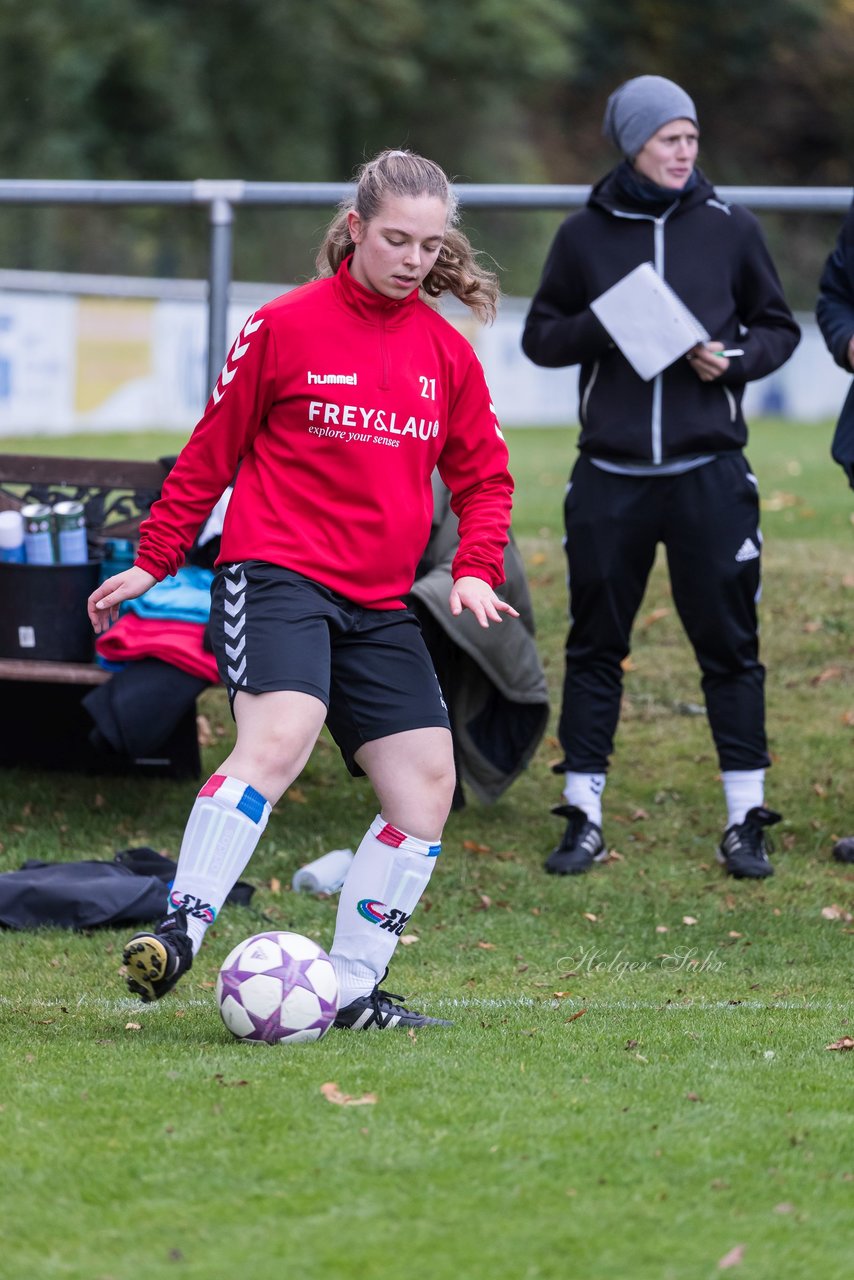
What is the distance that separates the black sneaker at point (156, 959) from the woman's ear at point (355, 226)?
5.58ft

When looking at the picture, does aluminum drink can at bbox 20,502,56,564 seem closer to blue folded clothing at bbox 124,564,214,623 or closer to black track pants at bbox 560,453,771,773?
blue folded clothing at bbox 124,564,214,623

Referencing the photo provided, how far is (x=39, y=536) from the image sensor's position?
6.74 meters

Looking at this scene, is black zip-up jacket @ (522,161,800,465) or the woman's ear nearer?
Result: the woman's ear

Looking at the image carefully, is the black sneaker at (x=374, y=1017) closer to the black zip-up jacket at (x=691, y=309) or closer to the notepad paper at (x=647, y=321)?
the black zip-up jacket at (x=691, y=309)

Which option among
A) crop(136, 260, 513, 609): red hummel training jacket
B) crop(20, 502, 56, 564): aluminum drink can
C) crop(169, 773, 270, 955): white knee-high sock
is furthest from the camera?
crop(20, 502, 56, 564): aluminum drink can

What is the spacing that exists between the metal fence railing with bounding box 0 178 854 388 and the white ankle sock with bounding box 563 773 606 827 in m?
2.29

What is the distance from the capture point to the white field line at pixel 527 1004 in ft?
15.3

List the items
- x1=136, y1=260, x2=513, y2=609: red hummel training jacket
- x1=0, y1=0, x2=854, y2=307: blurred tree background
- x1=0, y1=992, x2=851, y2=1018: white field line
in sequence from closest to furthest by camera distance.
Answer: x1=136, y1=260, x2=513, y2=609: red hummel training jacket → x1=0, y1=992, x2=851, y2=1018: white field line → x1=0, y1=0, x2=854, y2=307: blurred tree background

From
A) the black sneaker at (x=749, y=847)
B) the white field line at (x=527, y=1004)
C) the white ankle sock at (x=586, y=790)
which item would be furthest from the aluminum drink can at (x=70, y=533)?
the black sneaker at (x=749, y=847)

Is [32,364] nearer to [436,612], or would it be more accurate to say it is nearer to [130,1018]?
[436,612]

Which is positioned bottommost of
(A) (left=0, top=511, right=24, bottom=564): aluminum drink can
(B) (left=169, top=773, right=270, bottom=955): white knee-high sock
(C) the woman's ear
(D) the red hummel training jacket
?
(B) (left=169, top=773, right=270, bottom=955): white knee-high sock

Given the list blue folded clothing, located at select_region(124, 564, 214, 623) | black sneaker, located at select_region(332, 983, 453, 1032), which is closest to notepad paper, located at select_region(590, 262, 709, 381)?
blue folded clothing, located at select_region(124, 564, 214, 623)

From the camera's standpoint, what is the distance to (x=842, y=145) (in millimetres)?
44375

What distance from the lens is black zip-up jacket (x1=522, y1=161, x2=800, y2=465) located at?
6.11 metres
